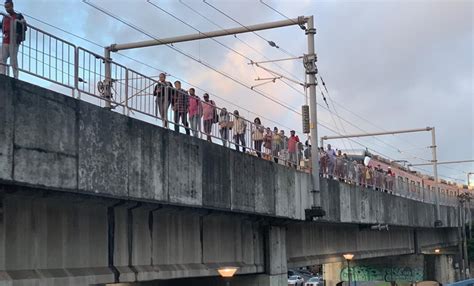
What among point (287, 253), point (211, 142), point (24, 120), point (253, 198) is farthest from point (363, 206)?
point (24, 120)

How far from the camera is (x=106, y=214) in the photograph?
11.3 metres

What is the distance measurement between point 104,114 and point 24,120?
174 centimetres

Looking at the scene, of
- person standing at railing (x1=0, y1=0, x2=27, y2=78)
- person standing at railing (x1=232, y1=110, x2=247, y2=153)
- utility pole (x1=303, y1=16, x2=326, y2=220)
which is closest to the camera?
person standing at railing (x1=0, y1=0, x2=27, y2=78)

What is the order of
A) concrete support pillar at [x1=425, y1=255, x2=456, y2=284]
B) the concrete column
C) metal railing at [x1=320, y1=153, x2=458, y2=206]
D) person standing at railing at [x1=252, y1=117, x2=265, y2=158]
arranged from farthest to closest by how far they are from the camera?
concrete support pillar at [x1=425, y1=255, x2=456, y2=284], the concrete column, metal railing at [x1=320, y1=153, x2=458, y2=206], person standing at railing at [x1=252, y1=117, x2=265, y2=158]

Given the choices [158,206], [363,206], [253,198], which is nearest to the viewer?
[158,206]

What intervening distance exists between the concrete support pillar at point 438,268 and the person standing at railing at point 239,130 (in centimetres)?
3887

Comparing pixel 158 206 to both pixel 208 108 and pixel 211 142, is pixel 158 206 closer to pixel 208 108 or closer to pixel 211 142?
pixel 211 142

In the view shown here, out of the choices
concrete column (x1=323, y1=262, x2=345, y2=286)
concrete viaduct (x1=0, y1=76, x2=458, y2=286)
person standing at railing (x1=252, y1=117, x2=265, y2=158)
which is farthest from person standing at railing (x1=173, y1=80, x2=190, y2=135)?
concrete column (x1=323, y1=262, x2=345, y2=286)

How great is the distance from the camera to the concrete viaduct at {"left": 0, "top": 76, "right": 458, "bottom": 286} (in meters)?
8.95

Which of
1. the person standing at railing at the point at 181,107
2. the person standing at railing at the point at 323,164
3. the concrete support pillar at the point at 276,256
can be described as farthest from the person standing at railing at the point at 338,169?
the person standing at railing at the point at 181,107

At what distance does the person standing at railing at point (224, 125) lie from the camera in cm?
1504

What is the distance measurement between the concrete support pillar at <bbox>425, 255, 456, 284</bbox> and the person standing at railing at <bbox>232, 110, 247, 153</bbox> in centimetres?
3887

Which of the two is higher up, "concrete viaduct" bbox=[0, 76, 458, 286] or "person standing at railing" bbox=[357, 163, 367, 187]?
"person standing at railing" bbox=[357, 163, 367, 187]

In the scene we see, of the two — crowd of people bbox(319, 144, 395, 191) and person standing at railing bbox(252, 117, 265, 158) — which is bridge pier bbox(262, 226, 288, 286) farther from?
crowd of people bbox(319, 144, 395, 191)
